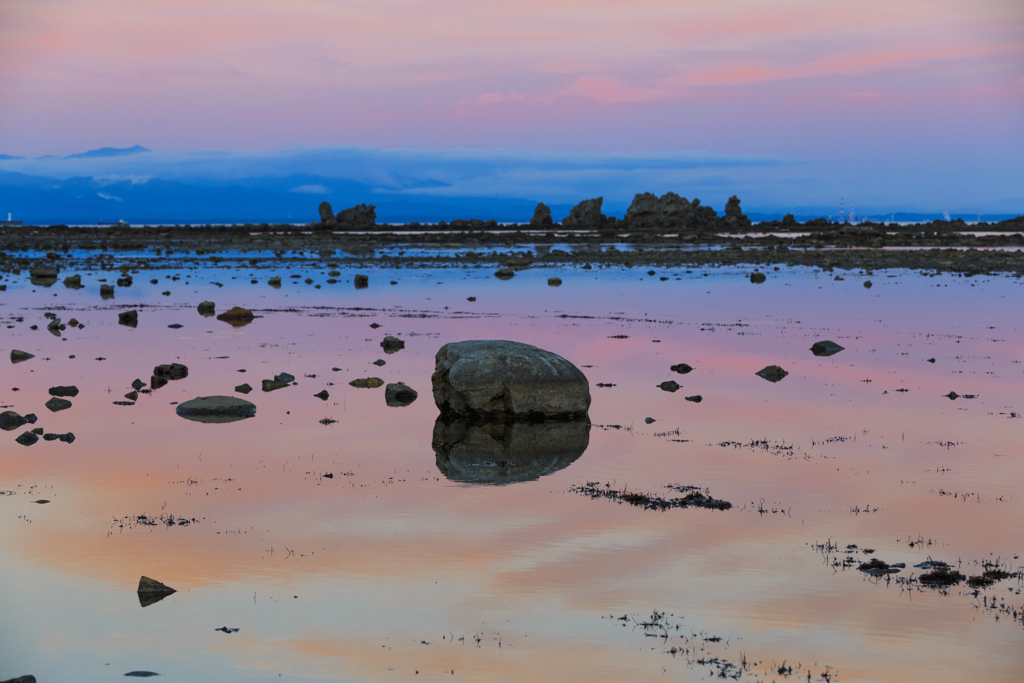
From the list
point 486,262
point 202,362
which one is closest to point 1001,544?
point 202,362

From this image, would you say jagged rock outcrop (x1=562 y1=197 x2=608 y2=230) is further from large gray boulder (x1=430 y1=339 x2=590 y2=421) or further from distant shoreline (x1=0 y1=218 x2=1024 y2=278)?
large gray boulder (x1=430 y1=339 x2=590 y2=421)

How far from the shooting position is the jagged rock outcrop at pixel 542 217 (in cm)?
18238

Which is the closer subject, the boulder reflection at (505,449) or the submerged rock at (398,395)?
the boulder reflection at (505,449)

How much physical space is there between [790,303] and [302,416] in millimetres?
29104

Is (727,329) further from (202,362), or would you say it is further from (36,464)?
(36,464)

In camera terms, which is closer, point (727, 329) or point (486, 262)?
point (727, 329)

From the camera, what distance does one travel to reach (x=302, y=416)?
20188 mm

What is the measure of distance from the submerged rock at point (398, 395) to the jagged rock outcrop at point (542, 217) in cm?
16041

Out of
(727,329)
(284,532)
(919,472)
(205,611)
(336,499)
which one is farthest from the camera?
(727,329)

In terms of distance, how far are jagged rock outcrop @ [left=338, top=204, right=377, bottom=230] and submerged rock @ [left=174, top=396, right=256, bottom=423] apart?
155 m

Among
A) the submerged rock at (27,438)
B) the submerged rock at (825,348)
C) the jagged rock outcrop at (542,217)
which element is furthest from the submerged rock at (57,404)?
the jagged rock outcrop at (542,217)

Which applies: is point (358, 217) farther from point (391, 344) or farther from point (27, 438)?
point (27, 438)

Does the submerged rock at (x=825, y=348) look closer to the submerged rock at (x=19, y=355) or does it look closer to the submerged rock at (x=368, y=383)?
the submerged rock at (x=368, y=383)

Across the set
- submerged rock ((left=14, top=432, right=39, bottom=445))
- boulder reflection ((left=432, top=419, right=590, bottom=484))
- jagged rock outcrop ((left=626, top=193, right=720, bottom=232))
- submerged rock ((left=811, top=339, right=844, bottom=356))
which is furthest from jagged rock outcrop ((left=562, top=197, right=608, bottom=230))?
submerged rock ((left=14, top=432, right=39, bottom=445))
